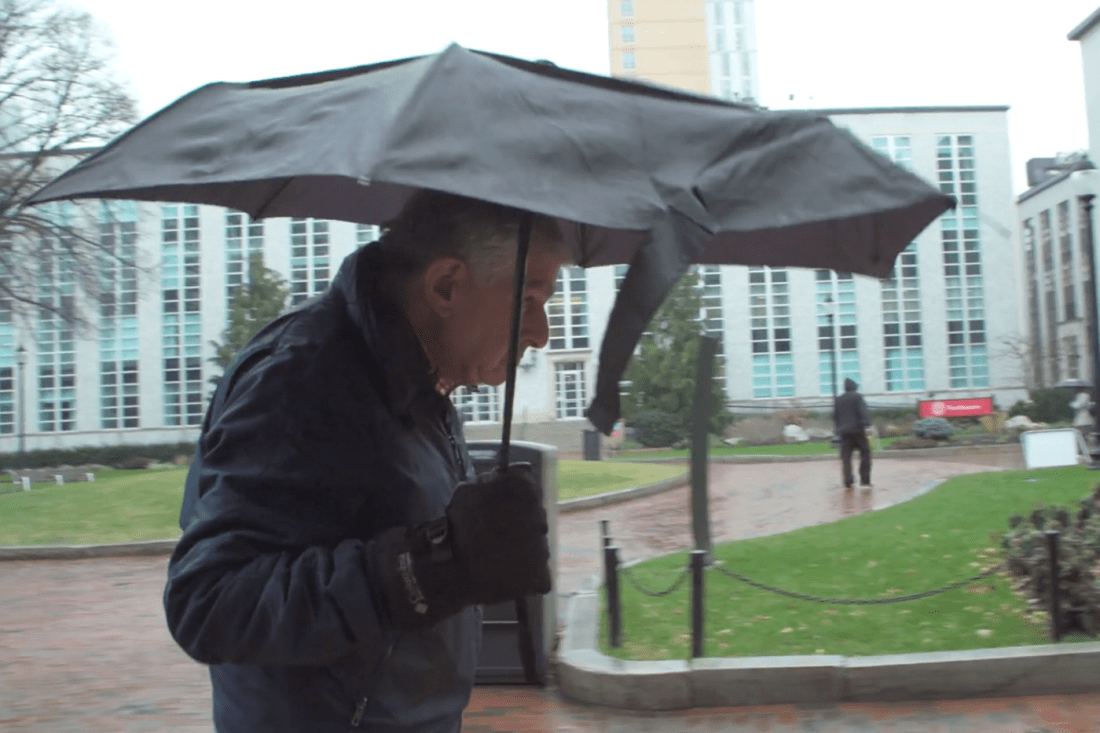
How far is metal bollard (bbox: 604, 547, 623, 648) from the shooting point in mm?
6691

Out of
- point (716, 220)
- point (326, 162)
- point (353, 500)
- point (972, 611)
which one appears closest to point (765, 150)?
point (716, 220)

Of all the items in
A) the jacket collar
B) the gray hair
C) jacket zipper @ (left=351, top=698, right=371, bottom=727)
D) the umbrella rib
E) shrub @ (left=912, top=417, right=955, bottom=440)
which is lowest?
shrub @ (left=912, top=417, right=955, bottom=440)

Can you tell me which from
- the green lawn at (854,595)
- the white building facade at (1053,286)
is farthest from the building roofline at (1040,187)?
the green lawn at (854,595)

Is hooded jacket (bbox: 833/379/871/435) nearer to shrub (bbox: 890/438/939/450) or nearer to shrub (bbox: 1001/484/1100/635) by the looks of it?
shrub (bbox: 1001/484/1100/635)

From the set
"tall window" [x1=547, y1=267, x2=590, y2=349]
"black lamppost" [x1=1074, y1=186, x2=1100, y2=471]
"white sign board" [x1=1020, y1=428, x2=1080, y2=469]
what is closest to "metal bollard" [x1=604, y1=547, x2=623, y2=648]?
"black lamppost" [x1=1074, y1=186, x2=1100, y2=471]

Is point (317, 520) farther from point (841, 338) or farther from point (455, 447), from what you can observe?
point (841, 338)

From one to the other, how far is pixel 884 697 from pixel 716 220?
4.95 m

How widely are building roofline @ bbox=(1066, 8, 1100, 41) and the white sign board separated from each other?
4023cm

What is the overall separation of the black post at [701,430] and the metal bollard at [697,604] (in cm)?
15

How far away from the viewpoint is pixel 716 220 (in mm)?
1455

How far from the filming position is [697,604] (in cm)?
607

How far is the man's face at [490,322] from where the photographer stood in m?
1.81

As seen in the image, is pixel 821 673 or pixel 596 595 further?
pixel 596 595

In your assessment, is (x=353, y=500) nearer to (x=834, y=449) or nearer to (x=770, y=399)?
(x=834, y=449)
